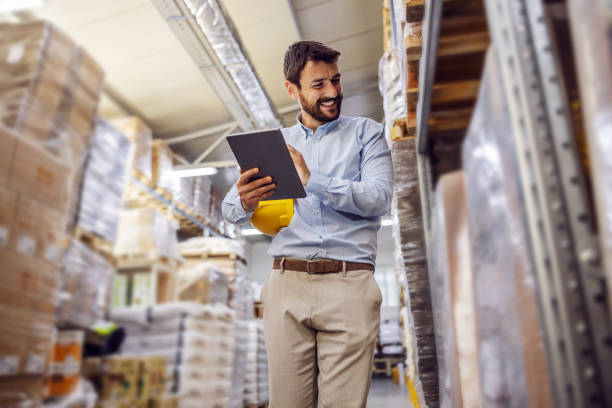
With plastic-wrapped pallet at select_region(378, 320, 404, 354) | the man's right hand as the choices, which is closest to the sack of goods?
→ the man's right hand

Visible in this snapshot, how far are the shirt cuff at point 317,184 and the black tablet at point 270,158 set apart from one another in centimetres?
16

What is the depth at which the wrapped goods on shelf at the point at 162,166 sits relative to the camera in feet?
3.19

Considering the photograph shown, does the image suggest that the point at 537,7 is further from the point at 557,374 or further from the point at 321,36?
the point at 321,36

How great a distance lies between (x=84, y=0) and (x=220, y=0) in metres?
2.26

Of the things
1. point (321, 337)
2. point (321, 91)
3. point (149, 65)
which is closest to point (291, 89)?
point (321, 91)

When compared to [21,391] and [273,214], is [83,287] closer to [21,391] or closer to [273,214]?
[21,391]

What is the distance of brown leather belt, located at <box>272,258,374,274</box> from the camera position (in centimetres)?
204

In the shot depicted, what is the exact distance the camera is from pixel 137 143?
101 centimetres

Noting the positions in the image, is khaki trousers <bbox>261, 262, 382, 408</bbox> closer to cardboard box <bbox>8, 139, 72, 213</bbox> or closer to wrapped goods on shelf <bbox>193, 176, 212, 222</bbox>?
wrapped goods on shelf <bbox>193, 176, 212, 222</bbox>

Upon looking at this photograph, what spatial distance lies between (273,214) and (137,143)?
1.08m

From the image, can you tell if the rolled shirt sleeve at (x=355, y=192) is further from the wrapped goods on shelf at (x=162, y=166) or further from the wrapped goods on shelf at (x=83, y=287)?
the wrapped goods on shelf at (x=83, y=287)

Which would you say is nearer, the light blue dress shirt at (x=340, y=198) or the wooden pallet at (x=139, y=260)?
the wooden pallet at (x=139, y=260)

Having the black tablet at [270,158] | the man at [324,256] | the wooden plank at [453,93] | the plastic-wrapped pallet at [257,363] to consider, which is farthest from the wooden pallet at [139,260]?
the plastic-wrapped pallet at [257,363]

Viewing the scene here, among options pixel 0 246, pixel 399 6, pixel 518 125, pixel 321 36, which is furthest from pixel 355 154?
pixel 0 246
